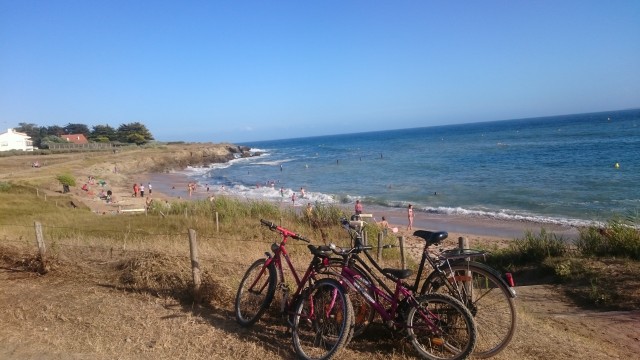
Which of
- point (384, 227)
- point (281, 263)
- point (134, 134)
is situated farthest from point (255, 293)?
point (134, 134)

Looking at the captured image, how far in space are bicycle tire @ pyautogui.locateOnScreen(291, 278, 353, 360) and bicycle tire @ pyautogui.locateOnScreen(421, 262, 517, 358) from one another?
30.2 inches

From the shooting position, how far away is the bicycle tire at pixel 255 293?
501 centimetres

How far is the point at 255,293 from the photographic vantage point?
521 cm

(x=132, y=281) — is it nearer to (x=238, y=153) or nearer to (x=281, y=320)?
(x=281, y=320)

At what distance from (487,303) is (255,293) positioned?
96.5 inches

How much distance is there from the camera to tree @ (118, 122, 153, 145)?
100m

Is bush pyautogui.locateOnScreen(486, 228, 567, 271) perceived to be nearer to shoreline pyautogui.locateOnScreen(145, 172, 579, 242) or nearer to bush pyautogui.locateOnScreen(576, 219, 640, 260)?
bush pyautogui.locateOnScreen(576, 219, 640, 260)

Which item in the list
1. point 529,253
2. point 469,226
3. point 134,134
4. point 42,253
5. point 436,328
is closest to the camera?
point 436,328

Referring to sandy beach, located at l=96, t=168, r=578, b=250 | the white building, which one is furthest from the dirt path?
the white building

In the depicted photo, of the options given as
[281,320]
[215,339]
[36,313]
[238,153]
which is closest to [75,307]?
[36,313]

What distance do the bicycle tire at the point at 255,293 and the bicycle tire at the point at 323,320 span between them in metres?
0.60

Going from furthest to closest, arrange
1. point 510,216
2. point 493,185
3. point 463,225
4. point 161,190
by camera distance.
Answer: point 161,190 < point 493,185 < point 510,216 < point 463,225

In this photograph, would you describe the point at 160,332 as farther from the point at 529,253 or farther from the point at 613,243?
the point at 613,243

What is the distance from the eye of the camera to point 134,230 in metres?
14.1
